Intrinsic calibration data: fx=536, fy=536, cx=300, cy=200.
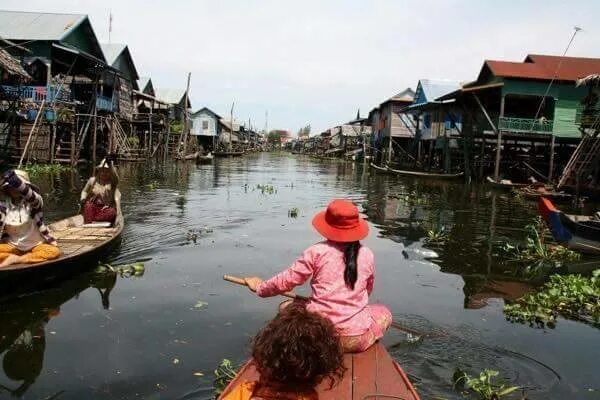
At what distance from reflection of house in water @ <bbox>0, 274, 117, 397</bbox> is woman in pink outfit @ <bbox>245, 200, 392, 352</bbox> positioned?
105 inches

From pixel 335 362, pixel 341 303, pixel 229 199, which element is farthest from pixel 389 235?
pixel 335 362

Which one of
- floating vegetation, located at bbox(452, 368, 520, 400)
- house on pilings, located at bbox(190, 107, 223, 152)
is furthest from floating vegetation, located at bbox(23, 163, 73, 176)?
house on pilings, located at bbox(190, 107, 223, 152)

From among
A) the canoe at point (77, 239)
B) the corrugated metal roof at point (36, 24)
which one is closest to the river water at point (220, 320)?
the canoe at point (77, 239)

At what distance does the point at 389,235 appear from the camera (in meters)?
12.1

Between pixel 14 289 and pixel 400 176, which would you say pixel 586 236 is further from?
pixel 400 176

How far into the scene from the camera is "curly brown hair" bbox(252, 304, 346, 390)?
8.61 ft

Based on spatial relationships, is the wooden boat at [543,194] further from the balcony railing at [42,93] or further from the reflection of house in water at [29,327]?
the balcony railing at [42,93]

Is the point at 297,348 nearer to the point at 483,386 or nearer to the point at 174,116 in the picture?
the point at 483,386

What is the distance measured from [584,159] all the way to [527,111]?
10305 millimetres

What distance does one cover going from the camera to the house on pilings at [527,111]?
25.3 m

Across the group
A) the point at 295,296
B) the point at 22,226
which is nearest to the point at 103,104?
the point at 22,226

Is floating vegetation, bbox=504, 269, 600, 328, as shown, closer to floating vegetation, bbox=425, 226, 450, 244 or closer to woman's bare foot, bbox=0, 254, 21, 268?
floating vegetation, bbox=425, 226, 450, 244

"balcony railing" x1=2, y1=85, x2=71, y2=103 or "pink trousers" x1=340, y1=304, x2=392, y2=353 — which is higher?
"balcony railing" x1=2, y1=85, x2=71, y2=103

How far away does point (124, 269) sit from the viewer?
8.02 m
